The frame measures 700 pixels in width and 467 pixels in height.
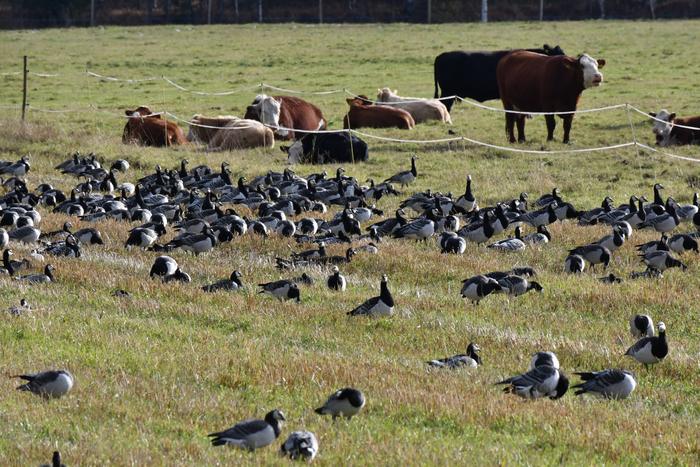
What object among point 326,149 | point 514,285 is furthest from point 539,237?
point 326,149

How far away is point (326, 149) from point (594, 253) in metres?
13.6

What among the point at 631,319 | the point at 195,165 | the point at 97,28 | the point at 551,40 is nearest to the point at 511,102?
the point at 195,165

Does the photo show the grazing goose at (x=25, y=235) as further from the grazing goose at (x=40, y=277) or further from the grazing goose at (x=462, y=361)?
the grazing goose at (x=462, y=361)

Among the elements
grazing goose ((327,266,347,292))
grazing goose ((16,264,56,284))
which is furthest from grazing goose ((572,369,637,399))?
grazing goose ((16,264,56,284))

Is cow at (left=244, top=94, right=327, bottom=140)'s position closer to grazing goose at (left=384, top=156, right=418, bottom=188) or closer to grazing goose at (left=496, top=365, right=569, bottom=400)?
grazing goose at (left=384, top=156, right=418, bottom=188)

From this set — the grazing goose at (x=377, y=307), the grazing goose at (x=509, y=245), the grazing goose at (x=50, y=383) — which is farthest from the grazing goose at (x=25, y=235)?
the grazing goose at (x=50, y=383)

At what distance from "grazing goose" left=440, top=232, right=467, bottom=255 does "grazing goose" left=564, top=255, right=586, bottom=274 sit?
1650 mm

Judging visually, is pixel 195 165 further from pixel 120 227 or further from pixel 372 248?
pixel 372 248

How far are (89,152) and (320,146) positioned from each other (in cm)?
594

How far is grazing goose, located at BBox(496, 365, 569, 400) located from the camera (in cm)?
966

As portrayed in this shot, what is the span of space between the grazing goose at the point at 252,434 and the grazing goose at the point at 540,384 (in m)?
2.40

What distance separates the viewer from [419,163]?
26703 millimetres

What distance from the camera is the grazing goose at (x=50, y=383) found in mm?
9453

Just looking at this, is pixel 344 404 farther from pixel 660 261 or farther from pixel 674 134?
pixel 674 134
